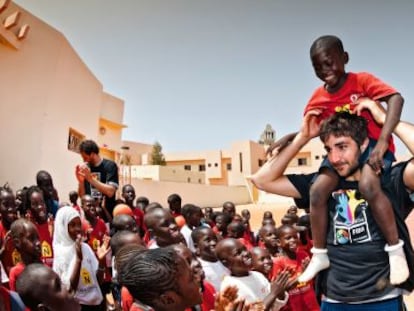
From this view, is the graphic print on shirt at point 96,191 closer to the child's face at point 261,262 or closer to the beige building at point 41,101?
the child's face at point 261,262

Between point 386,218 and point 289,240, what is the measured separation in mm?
2423

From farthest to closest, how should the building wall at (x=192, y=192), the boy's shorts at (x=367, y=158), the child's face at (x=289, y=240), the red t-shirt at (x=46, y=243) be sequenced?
1. the building wall at (x=192, y=192)
2. the child's face at (x=289, y=240)
3. the red t-shirt at (x=46, y=243)
4. the boy's shorts at (x=367, y=158)

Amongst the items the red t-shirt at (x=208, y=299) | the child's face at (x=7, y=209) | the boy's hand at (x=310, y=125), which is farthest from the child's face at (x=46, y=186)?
the boy's hand at (x=310, y=125)

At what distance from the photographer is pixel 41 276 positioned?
219cm

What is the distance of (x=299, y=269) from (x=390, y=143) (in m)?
2.26

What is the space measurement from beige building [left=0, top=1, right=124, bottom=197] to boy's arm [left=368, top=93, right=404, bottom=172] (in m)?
10.1

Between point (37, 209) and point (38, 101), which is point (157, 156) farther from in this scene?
point (37, 209)

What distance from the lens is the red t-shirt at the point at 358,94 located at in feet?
5.92

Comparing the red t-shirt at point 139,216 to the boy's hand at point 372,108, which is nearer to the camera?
the boy's hand at point 372,108

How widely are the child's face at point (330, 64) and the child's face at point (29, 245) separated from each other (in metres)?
2.32

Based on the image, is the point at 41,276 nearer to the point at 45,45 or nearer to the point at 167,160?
the point at 45,45

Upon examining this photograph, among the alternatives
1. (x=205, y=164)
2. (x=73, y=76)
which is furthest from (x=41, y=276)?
(x=205, y=164)

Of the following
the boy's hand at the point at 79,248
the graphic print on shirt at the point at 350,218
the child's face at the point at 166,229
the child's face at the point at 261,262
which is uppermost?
the graphic print on shirt at the point at 350,218

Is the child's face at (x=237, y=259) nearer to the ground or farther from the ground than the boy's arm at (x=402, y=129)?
nearer to the ground
